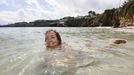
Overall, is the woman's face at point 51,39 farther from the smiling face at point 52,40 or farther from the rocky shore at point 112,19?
the rocky shore at point 112,19

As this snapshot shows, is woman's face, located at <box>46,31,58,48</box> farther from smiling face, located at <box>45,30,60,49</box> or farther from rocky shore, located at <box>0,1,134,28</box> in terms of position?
rocky shore, located at <box>0,1,134,28</box>

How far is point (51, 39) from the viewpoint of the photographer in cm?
764

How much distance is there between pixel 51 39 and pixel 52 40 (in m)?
0.05

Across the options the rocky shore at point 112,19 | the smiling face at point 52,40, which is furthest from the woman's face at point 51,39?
the rocky shore at point 112,19

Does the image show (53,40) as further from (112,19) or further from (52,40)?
(112,19)

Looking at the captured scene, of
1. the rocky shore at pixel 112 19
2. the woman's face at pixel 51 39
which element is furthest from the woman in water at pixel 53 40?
the rocky shore at pixel 112 19

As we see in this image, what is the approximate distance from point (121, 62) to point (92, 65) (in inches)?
32.3

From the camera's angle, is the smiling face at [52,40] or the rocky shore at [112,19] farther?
the rocky shore at [112,19]

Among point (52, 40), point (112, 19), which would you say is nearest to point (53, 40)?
point (52, 40)

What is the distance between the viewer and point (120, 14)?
5172 cm

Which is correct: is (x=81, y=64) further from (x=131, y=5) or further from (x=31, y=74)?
(x=131, y=5)

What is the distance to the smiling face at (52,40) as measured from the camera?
752 cm

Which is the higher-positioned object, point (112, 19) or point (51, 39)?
point (51, 39)

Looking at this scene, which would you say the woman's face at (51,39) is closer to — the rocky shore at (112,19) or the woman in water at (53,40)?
the woman in water at (53,40)
